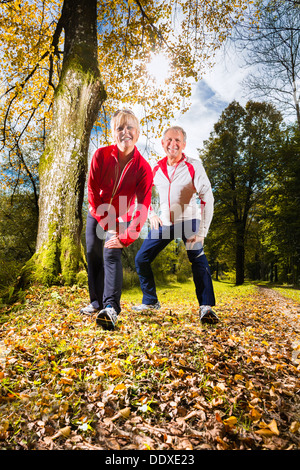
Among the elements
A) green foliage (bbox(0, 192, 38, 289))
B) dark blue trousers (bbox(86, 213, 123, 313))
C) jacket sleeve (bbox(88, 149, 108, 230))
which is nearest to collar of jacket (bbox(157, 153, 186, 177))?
jacket sleeve (bbox(88, 149, 108, 230))

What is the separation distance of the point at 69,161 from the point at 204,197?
2678 mm

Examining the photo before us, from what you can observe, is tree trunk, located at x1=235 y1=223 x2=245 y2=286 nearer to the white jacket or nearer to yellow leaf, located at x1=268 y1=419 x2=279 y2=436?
the white jacket

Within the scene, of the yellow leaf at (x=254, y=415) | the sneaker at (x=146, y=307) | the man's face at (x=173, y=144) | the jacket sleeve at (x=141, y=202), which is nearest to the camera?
the yellow leaf at (x=254, y=415)

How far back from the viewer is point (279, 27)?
21.2ft

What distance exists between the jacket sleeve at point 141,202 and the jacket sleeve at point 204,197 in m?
0.80

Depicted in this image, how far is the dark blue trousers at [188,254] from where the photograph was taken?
342 centimetres

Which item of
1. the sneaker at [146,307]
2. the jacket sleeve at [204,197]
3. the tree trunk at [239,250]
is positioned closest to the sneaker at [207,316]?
the sneaker at [146,307]

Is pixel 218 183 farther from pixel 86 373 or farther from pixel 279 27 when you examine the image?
pixel 86 373

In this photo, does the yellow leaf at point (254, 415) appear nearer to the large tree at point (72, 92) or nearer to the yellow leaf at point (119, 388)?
the yellow leaf at point (119, 388)

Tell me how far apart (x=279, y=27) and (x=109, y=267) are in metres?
8.13

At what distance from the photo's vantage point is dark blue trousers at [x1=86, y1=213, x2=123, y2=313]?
9.07 ft

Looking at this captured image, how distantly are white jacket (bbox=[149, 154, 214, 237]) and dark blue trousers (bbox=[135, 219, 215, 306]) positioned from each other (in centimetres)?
11
